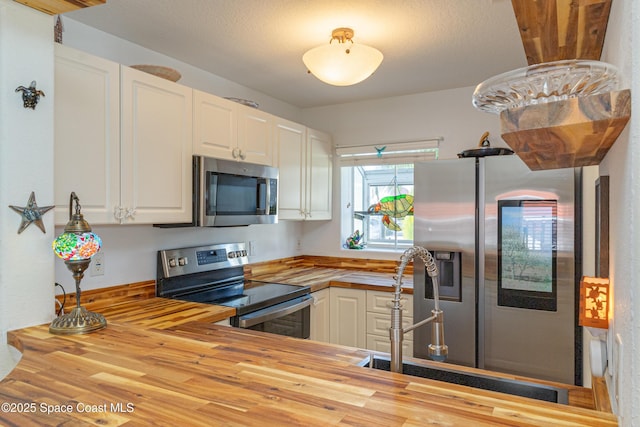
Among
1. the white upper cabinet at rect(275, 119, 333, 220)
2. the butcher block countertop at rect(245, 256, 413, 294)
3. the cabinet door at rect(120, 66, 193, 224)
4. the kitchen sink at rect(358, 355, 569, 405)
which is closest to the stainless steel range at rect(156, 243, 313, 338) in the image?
the butcher block countertop at rect(245, 256, 413, 294)

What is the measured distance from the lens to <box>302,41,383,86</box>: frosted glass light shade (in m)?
2.04

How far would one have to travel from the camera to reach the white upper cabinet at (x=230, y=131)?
2449mm

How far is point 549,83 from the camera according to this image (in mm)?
768

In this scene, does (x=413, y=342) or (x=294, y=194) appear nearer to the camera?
(x=413, y=342)

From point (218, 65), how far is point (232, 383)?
2.39 m

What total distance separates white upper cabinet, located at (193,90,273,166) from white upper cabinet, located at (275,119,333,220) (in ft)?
0.61

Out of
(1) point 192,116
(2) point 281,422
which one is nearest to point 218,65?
(1) point 192,116

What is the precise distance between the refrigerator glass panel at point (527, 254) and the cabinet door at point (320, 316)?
1.28 metres

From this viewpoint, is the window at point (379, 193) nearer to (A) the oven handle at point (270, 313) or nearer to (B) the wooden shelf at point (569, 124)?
(A) the oven handle at point (270, 313)

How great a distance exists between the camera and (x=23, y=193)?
5.09 ft

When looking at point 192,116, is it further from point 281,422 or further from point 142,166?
point 281,422

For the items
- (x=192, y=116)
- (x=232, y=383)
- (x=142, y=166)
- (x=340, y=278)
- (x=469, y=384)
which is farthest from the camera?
(x=340, y=278)

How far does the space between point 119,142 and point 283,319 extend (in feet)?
4.72

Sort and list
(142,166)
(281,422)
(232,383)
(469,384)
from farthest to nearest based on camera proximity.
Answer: (142,166) < (469,384) < (232,383) < (281,422)
